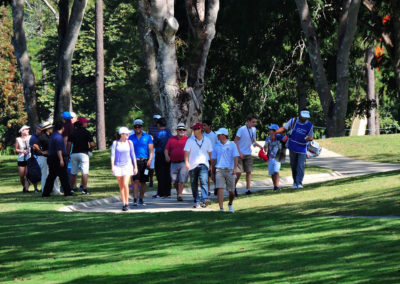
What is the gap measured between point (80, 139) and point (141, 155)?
3.04 m

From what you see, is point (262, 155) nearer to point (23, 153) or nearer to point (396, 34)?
point (23, 153)

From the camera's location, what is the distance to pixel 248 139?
22125 mm

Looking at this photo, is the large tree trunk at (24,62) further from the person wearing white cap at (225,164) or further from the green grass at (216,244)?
the person wearing white cap at (225,164)

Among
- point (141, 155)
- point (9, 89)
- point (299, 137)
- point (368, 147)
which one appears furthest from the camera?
point (9, 89)

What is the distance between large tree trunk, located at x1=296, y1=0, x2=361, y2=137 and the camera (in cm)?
3544

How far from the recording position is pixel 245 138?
2211 cm

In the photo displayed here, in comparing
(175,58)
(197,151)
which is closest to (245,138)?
(197,151)

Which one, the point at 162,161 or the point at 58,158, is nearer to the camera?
the point at 162,161

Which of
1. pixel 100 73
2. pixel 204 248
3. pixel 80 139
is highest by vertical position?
pixel 100 73

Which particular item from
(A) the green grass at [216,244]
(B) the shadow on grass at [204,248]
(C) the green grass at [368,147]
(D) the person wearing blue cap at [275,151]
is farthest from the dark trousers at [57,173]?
(C) the green grass at [368,147]

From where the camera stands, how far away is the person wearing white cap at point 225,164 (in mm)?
18406

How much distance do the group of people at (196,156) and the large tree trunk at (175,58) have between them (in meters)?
1.70

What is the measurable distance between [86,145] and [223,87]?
24301mm

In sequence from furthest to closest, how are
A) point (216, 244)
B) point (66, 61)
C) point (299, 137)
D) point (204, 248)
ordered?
point (66, 61)
point (299, 137)
point (216, 244)
point (204, 248)
